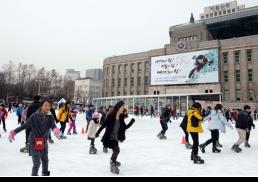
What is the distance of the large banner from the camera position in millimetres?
50062

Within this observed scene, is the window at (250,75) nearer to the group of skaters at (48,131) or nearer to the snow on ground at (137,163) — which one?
the snow on ground at (137,163)

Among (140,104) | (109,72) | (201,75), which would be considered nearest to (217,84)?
(201,75)

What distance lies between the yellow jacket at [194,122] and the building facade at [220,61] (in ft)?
137

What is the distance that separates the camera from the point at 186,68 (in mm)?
52781

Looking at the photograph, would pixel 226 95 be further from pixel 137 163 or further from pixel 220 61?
pixel 137 163

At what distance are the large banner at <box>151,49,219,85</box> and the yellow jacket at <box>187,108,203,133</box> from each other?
44.5 metres

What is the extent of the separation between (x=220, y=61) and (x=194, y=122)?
46.6 m

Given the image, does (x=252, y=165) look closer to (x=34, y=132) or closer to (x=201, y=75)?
(x=34, y=132)

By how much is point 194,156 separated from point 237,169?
1119mm

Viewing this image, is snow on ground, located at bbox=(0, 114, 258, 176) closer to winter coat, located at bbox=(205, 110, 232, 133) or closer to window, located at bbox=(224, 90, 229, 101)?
winter coat, located at bbox=(205, 110, 232, 133)

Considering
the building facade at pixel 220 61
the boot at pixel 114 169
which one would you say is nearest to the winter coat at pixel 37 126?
the boot at pixel 114 169

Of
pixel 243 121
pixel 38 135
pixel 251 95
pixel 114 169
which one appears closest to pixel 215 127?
pixel 243 121

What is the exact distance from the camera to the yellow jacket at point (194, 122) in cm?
716

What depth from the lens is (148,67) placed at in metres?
62.2
